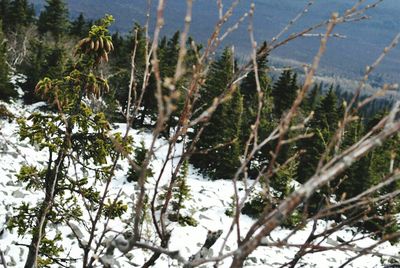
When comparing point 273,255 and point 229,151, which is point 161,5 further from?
point 229,151

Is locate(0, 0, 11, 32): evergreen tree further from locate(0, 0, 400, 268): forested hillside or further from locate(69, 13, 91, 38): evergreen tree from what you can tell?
locate(69, 13, 91, 38): evergreen tree

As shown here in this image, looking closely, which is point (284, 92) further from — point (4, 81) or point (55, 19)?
point (55, 19)

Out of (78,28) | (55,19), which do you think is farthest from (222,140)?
(78,28)

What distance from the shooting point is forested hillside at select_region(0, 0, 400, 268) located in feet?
4.85

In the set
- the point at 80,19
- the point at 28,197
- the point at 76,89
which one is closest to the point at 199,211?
the point at 28,197

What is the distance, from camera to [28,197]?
1691 centimetres

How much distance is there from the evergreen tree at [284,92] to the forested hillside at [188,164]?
203 millimetres

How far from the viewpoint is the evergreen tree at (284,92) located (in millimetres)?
39906

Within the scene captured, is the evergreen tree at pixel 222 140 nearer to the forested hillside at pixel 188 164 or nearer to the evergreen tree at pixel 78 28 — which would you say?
the forested hillside at pixel 188 164

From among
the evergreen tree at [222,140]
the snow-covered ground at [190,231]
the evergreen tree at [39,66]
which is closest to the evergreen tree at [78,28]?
the evergreen tree at [39,66]

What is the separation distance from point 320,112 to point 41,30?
37.2 m

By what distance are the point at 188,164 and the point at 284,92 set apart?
20.4 meters

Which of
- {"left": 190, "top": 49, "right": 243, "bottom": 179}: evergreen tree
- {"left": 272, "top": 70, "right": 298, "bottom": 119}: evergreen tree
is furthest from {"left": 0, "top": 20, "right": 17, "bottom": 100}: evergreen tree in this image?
{"left": 272, "top": 70, "right": 298, "bottom": 119}: evergreen tree

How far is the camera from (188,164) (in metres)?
Answer: 23.3
